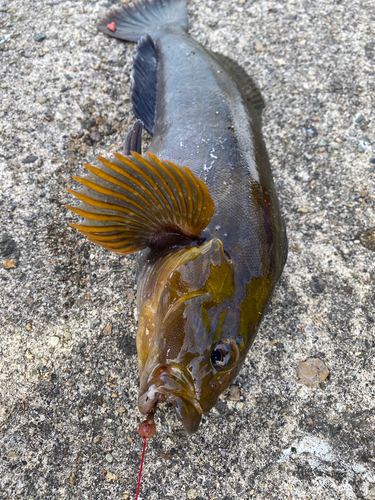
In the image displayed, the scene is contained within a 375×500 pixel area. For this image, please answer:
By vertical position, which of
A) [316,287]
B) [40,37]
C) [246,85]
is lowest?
[316,287]

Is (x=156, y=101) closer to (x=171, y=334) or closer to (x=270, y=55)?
(x=270, y=55)

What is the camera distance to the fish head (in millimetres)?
1710

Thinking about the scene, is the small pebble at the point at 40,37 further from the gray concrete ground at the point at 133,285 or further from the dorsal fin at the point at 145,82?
the dorsal fin at the point at 145,82

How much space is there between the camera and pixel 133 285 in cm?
271

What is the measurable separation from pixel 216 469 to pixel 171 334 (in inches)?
45.1

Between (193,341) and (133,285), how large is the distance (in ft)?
3.57

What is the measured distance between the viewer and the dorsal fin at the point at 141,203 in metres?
1.85

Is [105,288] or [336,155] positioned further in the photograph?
[336,155]

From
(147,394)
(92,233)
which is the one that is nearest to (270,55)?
(92,233)

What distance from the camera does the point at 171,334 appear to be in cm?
176

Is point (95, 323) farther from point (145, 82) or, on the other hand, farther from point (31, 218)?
point (145, 82)

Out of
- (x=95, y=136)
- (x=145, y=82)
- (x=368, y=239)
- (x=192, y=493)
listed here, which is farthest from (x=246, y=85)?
(x=192, y=493)

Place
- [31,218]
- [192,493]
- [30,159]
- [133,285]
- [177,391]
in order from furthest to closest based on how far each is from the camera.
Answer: [30,159] < [31,218] < [133,285] < [192,493] < [177,391]

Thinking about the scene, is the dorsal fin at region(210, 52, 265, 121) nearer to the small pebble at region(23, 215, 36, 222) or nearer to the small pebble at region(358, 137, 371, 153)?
the small pebble at region(358, 137, 371, 153)
